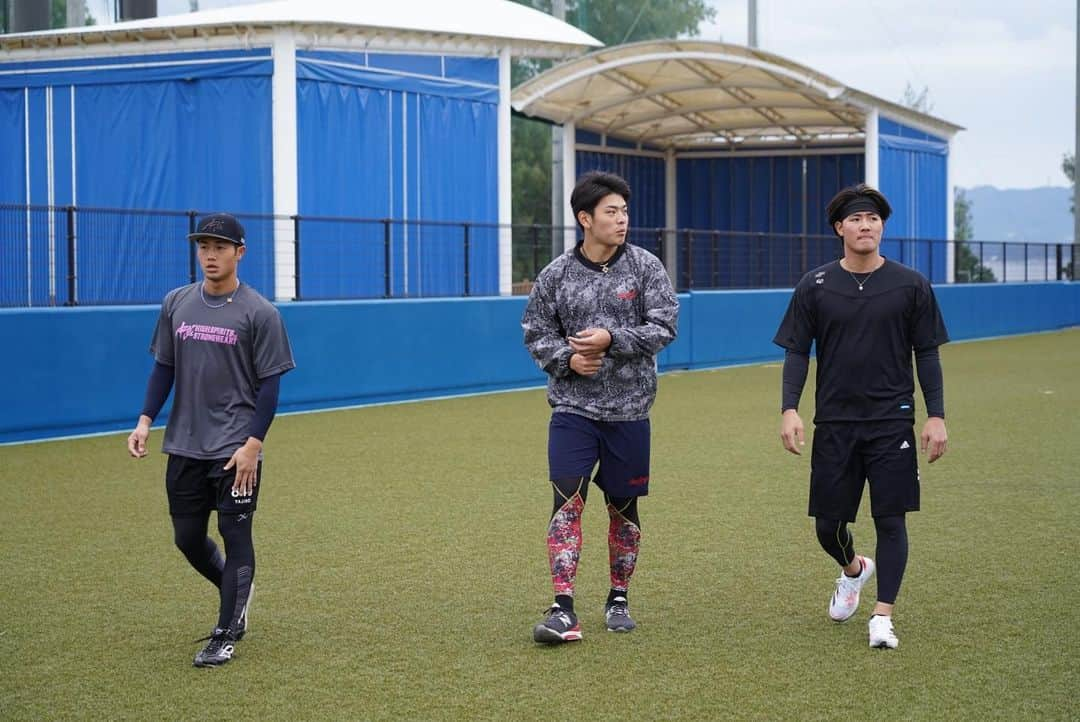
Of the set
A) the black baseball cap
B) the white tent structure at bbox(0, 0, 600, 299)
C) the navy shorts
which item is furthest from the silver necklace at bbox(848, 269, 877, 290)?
the white tent structure at bbox(0, 0, 600, 299)

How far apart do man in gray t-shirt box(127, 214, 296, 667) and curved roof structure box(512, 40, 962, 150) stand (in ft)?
61.0

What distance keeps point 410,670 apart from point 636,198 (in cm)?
2755

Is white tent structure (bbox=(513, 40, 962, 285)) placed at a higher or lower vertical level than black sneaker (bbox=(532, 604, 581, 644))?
higher

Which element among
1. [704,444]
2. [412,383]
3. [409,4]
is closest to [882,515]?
[704,444]

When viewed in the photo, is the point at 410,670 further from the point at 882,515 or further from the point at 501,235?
the point at 501,235

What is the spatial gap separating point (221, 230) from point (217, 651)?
159cm

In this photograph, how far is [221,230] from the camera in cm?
614

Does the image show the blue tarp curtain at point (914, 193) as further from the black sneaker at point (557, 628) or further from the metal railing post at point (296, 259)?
the black sneaker at point (557, 628)

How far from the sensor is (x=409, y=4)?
21859 millimetres

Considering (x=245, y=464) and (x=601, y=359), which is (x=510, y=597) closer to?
(x=601, y=359)

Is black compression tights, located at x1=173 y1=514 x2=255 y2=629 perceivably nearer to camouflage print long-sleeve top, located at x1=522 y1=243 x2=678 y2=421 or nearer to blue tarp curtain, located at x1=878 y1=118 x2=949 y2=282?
camouflage print long-sleeve top, located at x1=522 y1=243 x2=678 y2=421

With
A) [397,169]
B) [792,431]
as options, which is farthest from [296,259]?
[792,431]

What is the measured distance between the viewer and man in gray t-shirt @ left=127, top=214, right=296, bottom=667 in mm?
6125

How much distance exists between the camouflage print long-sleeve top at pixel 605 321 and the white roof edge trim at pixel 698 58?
62.3 feet
